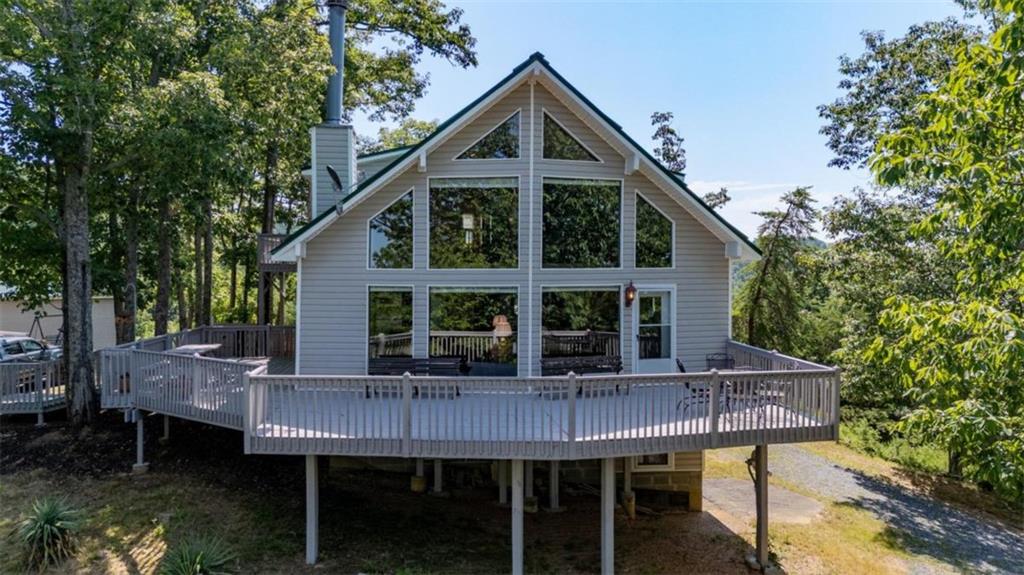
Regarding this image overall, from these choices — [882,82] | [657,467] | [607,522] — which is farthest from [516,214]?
[882,82]

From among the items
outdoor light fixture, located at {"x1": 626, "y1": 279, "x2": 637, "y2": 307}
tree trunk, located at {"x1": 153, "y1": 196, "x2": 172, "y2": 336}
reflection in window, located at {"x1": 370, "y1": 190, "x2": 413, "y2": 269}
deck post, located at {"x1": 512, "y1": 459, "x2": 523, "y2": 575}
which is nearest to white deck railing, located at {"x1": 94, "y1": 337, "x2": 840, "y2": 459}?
deck post, located at {"x1": 512, "y1": 459, "x2": 523, "y2": 575}

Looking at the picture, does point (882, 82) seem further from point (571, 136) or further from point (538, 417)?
point (538, 417)

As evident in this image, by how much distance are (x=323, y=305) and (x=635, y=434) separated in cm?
621

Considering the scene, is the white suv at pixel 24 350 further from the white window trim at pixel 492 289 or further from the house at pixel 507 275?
the white window trim at pixel 492 289

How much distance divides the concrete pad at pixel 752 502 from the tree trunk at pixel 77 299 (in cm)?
1460

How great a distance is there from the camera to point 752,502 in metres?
12.0

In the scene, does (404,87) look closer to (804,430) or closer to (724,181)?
(724,181)

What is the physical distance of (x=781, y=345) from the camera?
22.1 m

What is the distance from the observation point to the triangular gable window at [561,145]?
10156mm

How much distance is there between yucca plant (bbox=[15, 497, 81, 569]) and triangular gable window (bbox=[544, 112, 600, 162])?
10.2 meters

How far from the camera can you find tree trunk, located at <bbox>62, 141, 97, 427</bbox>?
1215 cm

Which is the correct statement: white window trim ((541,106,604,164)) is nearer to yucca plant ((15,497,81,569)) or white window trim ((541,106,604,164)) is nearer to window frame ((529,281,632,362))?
window frame ((529,281,632,362))

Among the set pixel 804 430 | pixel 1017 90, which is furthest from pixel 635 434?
pixel 1017 90

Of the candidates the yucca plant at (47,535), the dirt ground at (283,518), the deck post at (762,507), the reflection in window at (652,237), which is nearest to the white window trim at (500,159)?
the reflection in window at (652,237)
